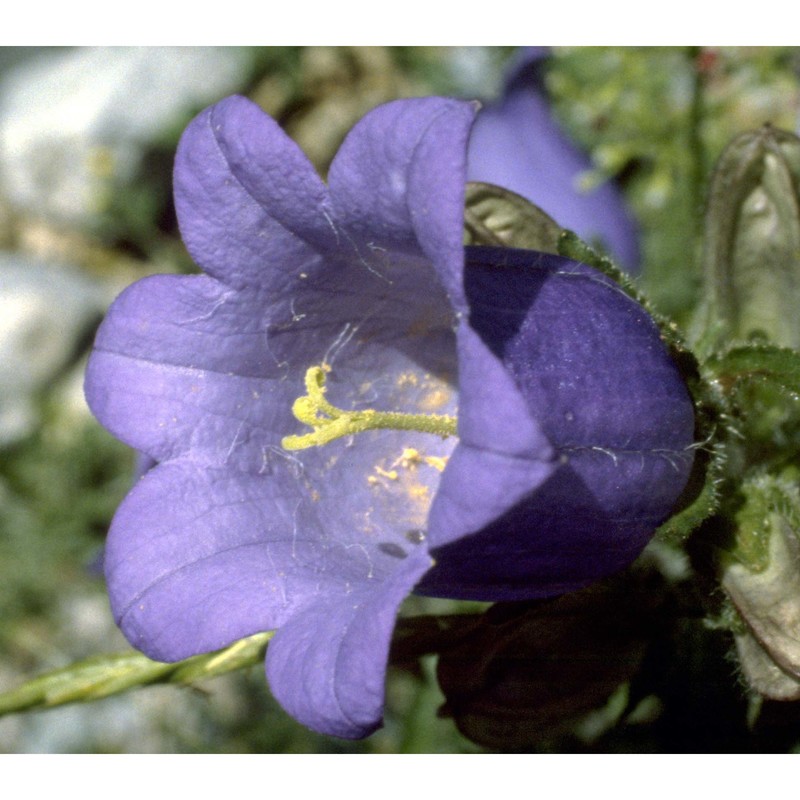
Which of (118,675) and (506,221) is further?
(118,675)

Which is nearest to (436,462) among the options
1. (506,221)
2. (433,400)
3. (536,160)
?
(433,400)

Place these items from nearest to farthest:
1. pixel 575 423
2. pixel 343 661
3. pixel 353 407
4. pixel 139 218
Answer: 1. pixel 343 661
2. pixel 575 423
3. pixel 353 407
4. pixel 139 218

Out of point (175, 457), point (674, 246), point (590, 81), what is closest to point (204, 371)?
point (175, 457)

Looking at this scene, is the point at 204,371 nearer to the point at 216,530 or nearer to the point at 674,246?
the point at 216,530

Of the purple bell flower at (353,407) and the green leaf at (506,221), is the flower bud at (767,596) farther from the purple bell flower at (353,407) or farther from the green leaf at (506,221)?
the green leaf at (506,221)

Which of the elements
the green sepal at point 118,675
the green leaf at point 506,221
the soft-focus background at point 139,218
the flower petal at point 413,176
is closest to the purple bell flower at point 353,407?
the flower petal at point 413,176

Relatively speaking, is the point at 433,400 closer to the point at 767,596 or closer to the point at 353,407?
the point at 353,407
